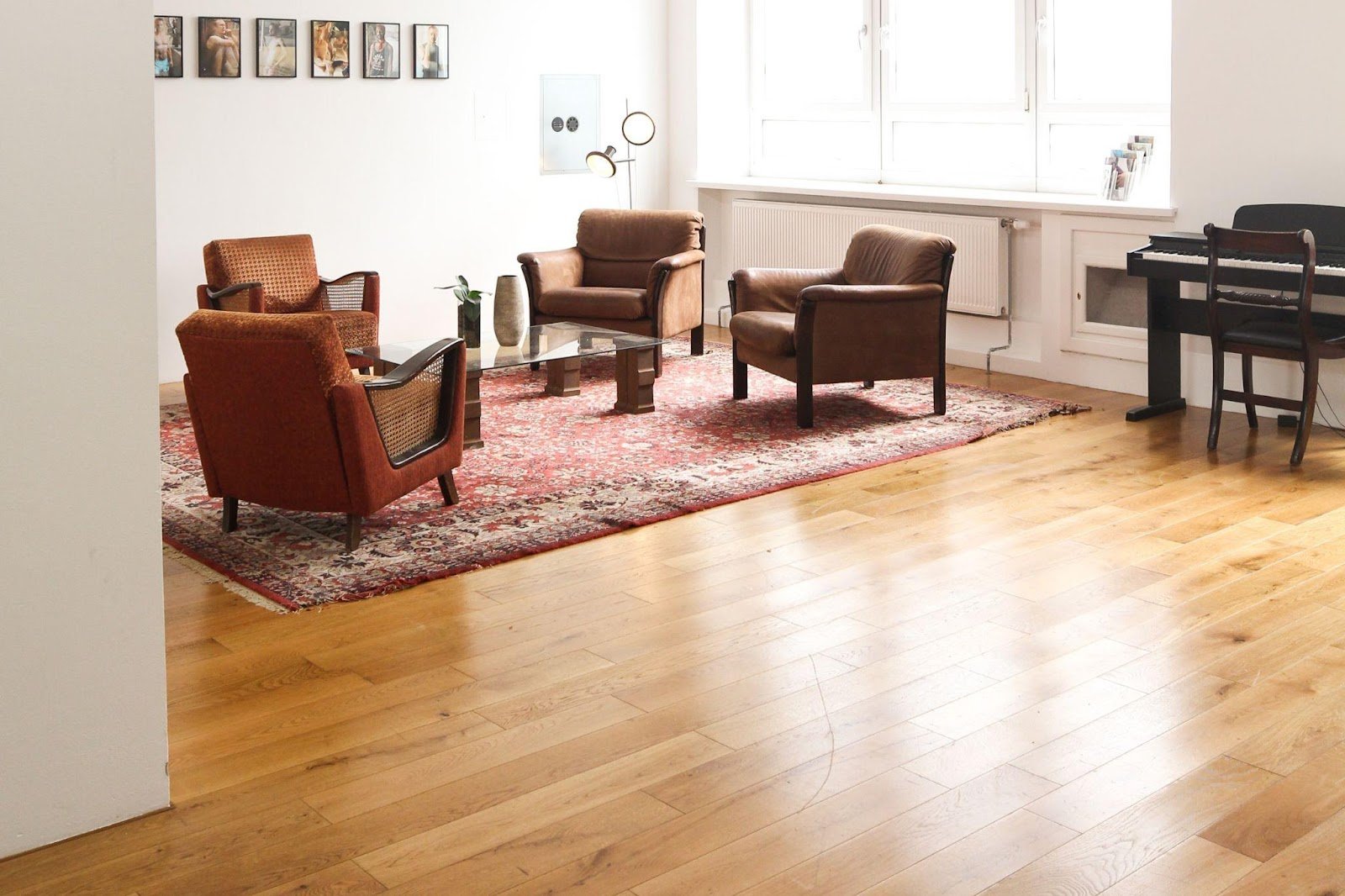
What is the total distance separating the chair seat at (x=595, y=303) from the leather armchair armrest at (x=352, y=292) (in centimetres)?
93

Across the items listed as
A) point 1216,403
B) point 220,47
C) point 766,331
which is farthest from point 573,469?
point 220,47

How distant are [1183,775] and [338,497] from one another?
279cm

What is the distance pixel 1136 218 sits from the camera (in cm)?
720

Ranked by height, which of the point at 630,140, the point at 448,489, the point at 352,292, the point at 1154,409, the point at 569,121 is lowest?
the point at 448,489

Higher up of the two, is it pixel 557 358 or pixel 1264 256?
pixel 1264 256

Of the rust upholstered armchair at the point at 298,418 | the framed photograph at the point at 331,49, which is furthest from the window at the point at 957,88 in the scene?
the rust upholstered armchair at the point at 298,418

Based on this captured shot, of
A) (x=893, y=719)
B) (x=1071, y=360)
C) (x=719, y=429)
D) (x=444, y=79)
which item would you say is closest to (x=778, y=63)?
(x=444, y=79)

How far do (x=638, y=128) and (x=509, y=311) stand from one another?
10.4 ft

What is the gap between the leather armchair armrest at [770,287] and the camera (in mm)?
7297

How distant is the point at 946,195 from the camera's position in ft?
27.2

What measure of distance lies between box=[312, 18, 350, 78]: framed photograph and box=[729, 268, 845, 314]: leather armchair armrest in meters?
2.73

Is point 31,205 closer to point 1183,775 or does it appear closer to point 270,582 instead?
point 270,582

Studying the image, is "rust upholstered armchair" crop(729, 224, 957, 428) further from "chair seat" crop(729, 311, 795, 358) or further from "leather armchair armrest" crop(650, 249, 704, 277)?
"leather armchair armrest" crop(650, 249, 704, 277)

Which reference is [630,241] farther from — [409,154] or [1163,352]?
[1163,352]
